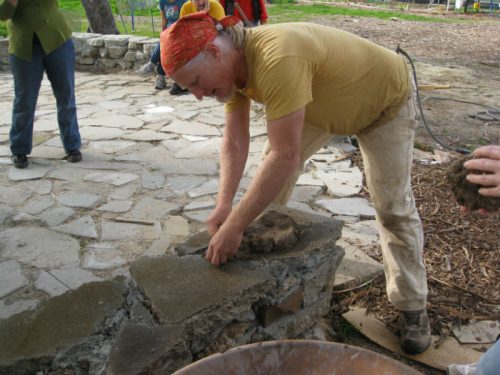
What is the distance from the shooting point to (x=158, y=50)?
27.1 feet

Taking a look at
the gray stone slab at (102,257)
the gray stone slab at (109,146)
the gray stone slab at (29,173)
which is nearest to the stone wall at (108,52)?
the gray stone slab at (109,146)

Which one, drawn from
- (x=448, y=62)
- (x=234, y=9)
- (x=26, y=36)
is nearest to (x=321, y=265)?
(x=26, y=36)

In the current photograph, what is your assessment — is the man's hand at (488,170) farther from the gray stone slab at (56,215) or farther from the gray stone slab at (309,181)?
the gray stone slab at (56,215)

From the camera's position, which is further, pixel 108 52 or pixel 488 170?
pixel 108 52

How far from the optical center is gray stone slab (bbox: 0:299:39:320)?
3.00m

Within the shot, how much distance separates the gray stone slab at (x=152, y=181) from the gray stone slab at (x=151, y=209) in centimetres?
26

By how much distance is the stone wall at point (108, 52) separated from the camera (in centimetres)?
945

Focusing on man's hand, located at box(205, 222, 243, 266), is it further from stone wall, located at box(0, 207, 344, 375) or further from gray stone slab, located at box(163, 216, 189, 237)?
gray stone slab, located at box(163, 216, 189, 237)

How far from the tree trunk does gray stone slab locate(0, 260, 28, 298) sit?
8354 mm

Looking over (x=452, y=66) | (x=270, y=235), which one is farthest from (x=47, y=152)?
(x=452, y=66)

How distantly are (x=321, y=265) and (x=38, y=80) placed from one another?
137 inches

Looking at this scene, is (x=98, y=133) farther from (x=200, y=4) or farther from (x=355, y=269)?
(x=355, y=269)

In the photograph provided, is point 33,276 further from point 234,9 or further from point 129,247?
point 234,9

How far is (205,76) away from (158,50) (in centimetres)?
653
